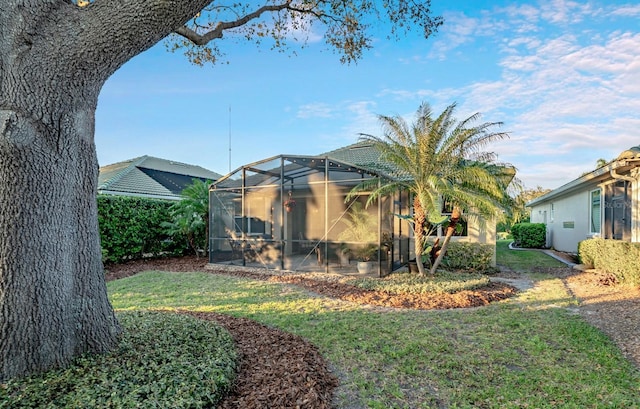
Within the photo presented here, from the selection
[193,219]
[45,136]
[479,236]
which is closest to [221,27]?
[45,136]

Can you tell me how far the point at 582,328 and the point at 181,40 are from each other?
31.9 ft

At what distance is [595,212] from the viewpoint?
1150 centimetres

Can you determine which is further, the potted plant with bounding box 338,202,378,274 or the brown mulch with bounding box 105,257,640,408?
the potted plant with bounding box 338,202,378,274

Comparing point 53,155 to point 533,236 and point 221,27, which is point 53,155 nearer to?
point 221,27

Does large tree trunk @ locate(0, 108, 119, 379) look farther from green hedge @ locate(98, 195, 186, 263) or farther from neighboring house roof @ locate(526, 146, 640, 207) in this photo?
neighboring house roof @ locate(526, 146, 640, 207)

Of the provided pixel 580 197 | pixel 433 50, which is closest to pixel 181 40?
pixel 433 50

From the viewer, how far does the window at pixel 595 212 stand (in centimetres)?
1111

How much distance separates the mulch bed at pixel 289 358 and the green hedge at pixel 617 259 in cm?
248

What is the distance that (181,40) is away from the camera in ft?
25.6

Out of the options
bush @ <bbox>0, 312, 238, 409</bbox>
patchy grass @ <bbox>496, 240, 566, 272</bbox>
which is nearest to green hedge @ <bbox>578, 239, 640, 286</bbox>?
patchy grass @ <bbox>496, 240, 566, 272</bbox>

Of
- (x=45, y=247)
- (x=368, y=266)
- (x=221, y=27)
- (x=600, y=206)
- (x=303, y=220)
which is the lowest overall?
(x=368, y=266)

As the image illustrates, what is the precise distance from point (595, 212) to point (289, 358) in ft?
42.4

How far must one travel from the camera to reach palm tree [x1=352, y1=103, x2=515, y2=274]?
7938mm

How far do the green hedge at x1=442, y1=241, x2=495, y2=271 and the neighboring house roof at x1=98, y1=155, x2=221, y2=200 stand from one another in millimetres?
12094
